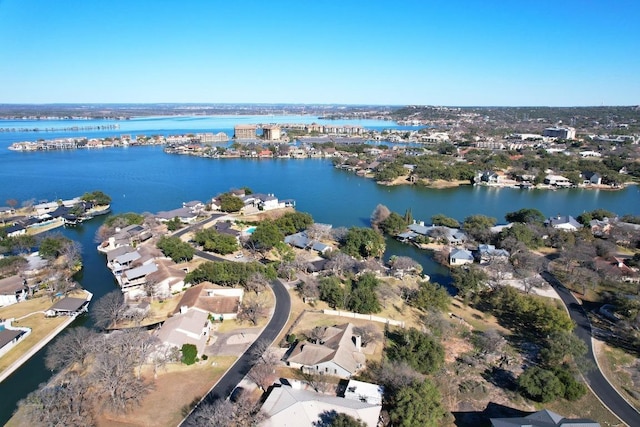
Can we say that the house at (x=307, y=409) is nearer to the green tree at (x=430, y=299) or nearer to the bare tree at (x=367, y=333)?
the bare tree at (x=367, y=333)

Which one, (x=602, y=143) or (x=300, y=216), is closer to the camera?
(x=300, y=216)

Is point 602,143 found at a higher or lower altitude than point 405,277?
higher

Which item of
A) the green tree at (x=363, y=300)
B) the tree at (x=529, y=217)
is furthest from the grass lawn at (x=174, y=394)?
the tree at (x=529, y=217)

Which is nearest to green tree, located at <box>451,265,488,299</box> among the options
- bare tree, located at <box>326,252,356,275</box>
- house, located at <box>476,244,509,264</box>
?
house, located at <box>476,244,509,264</box>

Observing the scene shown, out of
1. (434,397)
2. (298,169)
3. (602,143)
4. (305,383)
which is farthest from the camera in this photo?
(602,143)

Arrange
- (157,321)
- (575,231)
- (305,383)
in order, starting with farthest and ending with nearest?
(575,231) → (157,321) → (305,383)

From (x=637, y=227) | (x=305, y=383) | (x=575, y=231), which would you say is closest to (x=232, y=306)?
→ (x=305, y=383)

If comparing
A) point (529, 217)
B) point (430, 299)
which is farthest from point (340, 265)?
point (529, 217)

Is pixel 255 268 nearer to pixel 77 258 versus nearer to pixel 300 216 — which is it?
pixel 300 216
